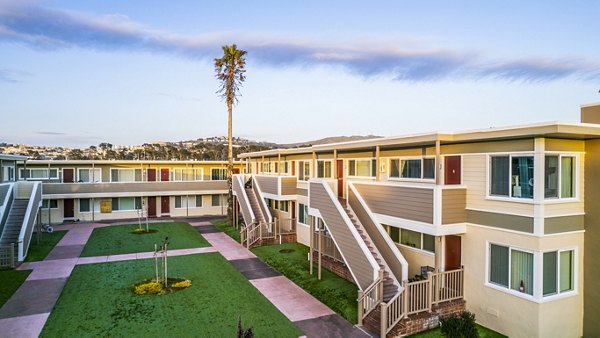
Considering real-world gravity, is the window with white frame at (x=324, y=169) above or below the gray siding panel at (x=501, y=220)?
above

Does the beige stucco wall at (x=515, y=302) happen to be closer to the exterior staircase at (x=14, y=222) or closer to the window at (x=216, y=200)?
the exterior staircase at (x=14, y=222)

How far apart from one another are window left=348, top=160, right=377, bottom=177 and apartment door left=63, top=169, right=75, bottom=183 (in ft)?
91.8

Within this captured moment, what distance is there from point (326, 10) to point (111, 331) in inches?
658

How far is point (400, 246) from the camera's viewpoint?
1639 cm

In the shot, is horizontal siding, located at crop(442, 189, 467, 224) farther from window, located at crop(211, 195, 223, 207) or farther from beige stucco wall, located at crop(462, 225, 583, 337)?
window, located at crop(211, 195, 223, 207)

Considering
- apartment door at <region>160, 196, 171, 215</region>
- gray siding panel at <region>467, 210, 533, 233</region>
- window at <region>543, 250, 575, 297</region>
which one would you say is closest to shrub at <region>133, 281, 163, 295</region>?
gray siding panel at <region>467, 210, 533, 233</region>

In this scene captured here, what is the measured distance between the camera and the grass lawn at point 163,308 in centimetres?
1274

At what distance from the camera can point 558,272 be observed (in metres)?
11.8

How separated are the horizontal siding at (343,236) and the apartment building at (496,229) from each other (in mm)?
73

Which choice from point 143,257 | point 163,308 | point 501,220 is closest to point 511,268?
point 501,220

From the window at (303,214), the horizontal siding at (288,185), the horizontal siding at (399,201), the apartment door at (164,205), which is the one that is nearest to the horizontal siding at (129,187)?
the apartment door at (164,205)

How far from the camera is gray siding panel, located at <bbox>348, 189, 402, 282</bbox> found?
559 inches

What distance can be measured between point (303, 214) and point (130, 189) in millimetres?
19416

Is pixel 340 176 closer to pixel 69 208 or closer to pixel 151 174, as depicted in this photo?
pixel 151 174
